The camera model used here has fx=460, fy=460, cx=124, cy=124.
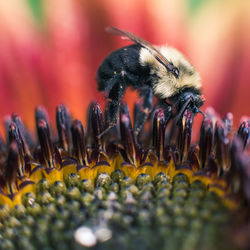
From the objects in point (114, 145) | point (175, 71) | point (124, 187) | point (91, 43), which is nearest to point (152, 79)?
point (175, 71)

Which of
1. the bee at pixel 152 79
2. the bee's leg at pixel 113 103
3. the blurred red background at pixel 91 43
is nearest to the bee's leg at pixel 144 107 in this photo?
the bee at pixel 152 79

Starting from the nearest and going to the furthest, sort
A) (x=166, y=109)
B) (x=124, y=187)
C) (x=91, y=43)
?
(x=124, y=187) < (x=166, y=109) < (x=91, y=43)

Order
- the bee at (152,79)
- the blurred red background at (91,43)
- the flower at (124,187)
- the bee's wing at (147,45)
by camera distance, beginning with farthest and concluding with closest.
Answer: the blurred red background at (91,43) → the bee at (152,79) → the bee's wing at (147,45) → the flower at (124,187)

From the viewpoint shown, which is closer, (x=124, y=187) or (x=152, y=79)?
(x=124, y=187)

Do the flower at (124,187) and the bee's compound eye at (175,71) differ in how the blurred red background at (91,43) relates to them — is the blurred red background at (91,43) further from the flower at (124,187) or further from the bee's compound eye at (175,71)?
the bee's compound eye at (175,71)

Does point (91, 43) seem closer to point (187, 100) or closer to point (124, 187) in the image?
point (187, 100)

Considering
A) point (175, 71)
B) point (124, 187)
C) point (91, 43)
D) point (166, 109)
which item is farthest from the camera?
point (91, 43)
